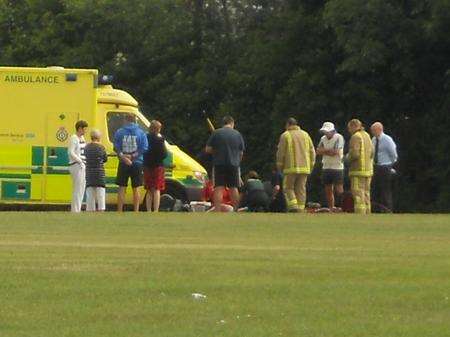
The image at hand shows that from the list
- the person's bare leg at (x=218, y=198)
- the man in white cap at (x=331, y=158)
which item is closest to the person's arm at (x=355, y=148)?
the man in white cap at (x=331, y=158)

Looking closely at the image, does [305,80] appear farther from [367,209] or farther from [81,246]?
[81,246]

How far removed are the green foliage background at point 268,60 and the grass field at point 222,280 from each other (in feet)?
71.0

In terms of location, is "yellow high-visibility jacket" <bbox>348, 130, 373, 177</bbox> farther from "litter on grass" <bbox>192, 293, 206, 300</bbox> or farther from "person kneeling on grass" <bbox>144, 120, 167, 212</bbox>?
"litter on grass" <bbox>192, 293, 206, 300</bbox>

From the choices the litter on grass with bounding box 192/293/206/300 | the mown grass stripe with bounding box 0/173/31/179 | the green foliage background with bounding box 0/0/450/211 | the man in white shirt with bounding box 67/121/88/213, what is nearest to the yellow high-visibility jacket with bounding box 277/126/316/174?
the man in white shirt with bounding box 67/121/88/213

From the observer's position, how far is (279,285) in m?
12.7

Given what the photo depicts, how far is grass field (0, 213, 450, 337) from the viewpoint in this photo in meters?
10.6

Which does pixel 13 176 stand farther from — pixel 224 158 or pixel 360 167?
pixel 360 167

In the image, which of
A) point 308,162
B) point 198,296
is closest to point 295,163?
point 308,162

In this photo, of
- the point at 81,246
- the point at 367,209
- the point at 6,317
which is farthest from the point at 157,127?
the point at 6,317

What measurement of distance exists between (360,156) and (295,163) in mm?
1042

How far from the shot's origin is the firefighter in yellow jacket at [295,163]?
84.3ft

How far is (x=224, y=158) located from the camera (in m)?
25.4

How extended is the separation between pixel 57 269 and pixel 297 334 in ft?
12.5

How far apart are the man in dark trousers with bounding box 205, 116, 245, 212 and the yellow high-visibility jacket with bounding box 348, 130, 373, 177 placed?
70.1 inches
